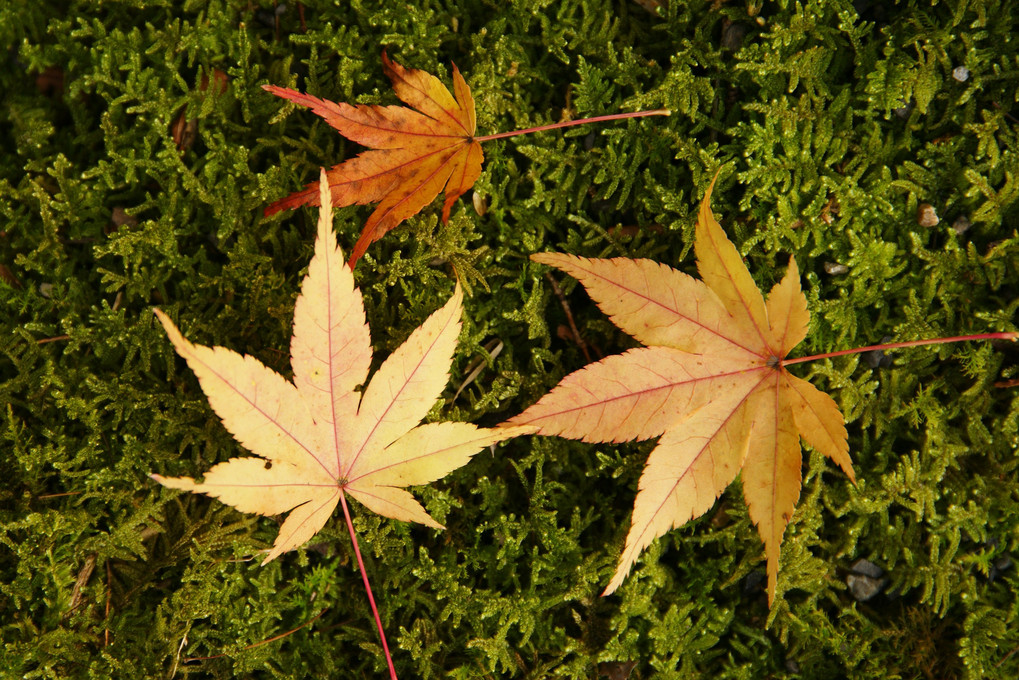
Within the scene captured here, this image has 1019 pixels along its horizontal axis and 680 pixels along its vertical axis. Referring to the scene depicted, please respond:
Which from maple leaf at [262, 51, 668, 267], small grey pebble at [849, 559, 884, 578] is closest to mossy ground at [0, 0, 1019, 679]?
small grey pebble at [849, 559, 884, 578]

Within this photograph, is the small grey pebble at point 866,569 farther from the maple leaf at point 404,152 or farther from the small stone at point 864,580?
the maple leaf at point 404,152

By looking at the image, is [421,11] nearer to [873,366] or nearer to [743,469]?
[743,469]

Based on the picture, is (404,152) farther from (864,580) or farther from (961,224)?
(864,580)

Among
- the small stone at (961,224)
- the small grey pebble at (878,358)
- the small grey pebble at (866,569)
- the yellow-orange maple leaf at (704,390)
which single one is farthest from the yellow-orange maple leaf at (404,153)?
the small grey pebble at (866,569)

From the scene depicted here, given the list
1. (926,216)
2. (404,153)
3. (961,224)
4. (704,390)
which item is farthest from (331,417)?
(961,224)

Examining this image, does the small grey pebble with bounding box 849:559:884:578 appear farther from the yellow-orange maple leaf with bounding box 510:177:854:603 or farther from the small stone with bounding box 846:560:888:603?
the yellow-orange maple leaf with bounding box 510:177:854:603
